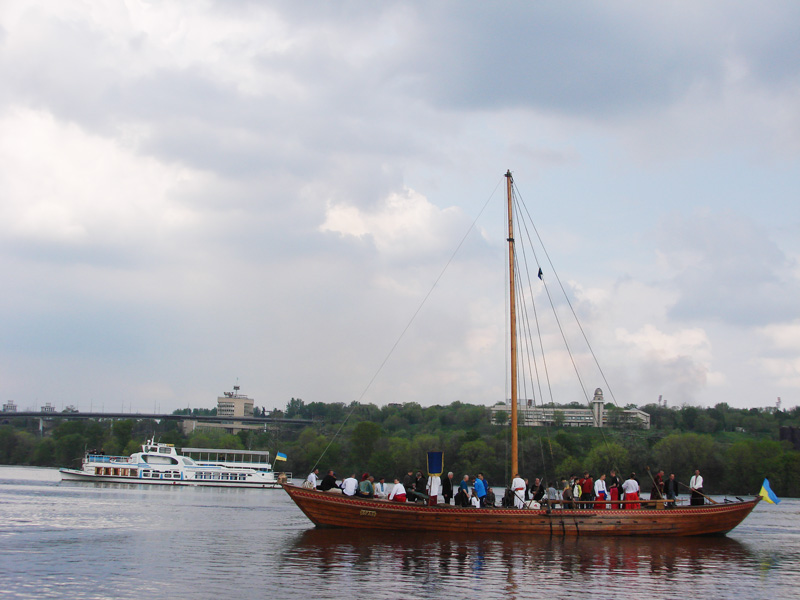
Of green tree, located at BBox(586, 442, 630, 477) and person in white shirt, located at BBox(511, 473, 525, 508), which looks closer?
person in white shirt, located at BBox(511, 473, 525, 508)

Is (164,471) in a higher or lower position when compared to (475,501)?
lower

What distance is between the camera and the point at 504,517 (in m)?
37.5

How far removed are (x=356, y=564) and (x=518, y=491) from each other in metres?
13.8

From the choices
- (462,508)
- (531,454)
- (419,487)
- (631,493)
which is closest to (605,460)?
(531,454)

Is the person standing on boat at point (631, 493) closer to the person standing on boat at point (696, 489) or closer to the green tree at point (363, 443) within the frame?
the person standing on boat at point (696, 489)

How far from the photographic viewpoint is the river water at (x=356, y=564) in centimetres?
2164

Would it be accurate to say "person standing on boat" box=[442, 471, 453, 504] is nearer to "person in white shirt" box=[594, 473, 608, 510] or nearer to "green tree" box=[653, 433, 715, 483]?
"person in white shirt" box=[594, 473, 608, 510]

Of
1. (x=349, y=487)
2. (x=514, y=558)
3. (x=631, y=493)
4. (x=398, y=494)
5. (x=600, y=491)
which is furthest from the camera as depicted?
(x=600, y=491)

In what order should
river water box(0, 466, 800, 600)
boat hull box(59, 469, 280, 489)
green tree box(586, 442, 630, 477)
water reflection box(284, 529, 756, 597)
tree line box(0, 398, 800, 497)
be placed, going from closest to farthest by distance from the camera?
river water box(0, 466, 800, 600) → water reflection box(284, 529, 756, 597) → boat hull box(59, 469, 280, 489) → green tree box(586, 442, 630, 477) → tree line box(0, 398, 800, 497)

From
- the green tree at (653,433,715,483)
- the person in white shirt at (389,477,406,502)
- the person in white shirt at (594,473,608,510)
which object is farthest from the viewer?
the green tree at (653,433,715,483)

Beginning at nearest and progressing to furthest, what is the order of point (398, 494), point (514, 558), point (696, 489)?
point (514, 558) < point (398, 494) < point (696, 489)

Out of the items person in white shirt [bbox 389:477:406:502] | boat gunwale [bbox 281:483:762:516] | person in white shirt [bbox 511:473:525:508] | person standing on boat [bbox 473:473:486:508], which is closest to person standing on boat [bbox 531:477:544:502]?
person in white shirt [bbox 511:473:525:508]

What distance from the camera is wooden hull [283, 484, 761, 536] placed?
37.6 metres

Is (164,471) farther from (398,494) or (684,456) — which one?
(684,456)
